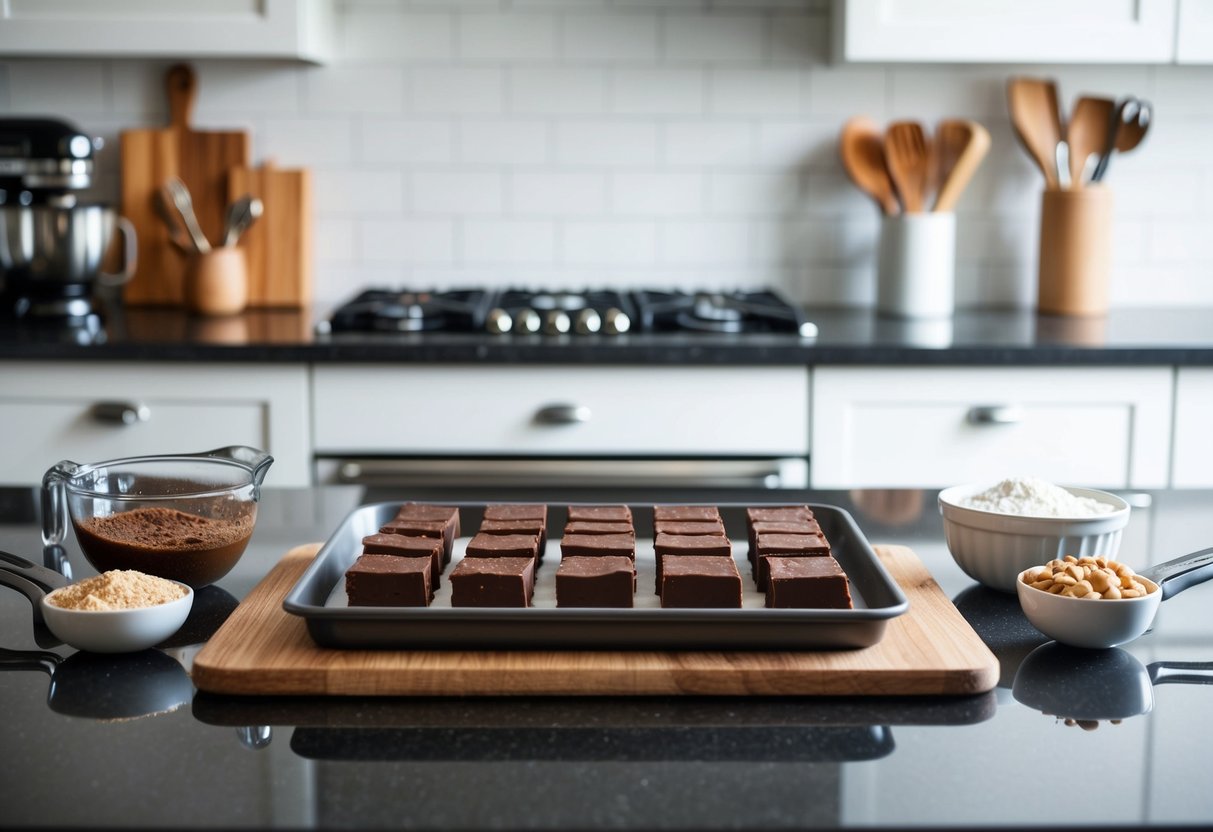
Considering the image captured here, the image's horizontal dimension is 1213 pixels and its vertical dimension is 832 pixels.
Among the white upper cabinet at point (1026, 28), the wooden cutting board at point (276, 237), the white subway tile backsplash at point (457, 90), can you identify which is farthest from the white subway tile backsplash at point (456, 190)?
the white upper cabinet at point (1026, 28)

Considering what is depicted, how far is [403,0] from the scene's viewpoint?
287 cm

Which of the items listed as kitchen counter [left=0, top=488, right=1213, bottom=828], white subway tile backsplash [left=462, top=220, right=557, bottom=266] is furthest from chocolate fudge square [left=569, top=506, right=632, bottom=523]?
white subway tile backsplash [left=462, top=220, right=557, bottom=266]

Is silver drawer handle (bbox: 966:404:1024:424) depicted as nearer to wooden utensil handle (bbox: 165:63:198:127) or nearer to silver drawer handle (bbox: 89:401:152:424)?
silver drawer handle (bbox: 89:401:152:424)

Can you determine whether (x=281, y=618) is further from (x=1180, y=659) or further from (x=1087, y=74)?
(x=1087, y=74)

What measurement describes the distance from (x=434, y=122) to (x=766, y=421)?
1.11m

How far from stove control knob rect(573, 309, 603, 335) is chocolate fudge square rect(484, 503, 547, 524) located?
122cm

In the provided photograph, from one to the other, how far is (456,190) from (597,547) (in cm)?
203

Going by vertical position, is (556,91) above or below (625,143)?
above

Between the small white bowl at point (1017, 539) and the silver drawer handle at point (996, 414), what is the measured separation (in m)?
1.19

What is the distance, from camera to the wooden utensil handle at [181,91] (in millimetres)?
2873

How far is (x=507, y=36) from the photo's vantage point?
2.88m

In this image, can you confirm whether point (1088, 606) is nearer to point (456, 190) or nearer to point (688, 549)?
point (688, 549)

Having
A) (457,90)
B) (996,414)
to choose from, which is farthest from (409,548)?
(457,90)

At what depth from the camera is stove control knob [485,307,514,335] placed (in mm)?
2422
